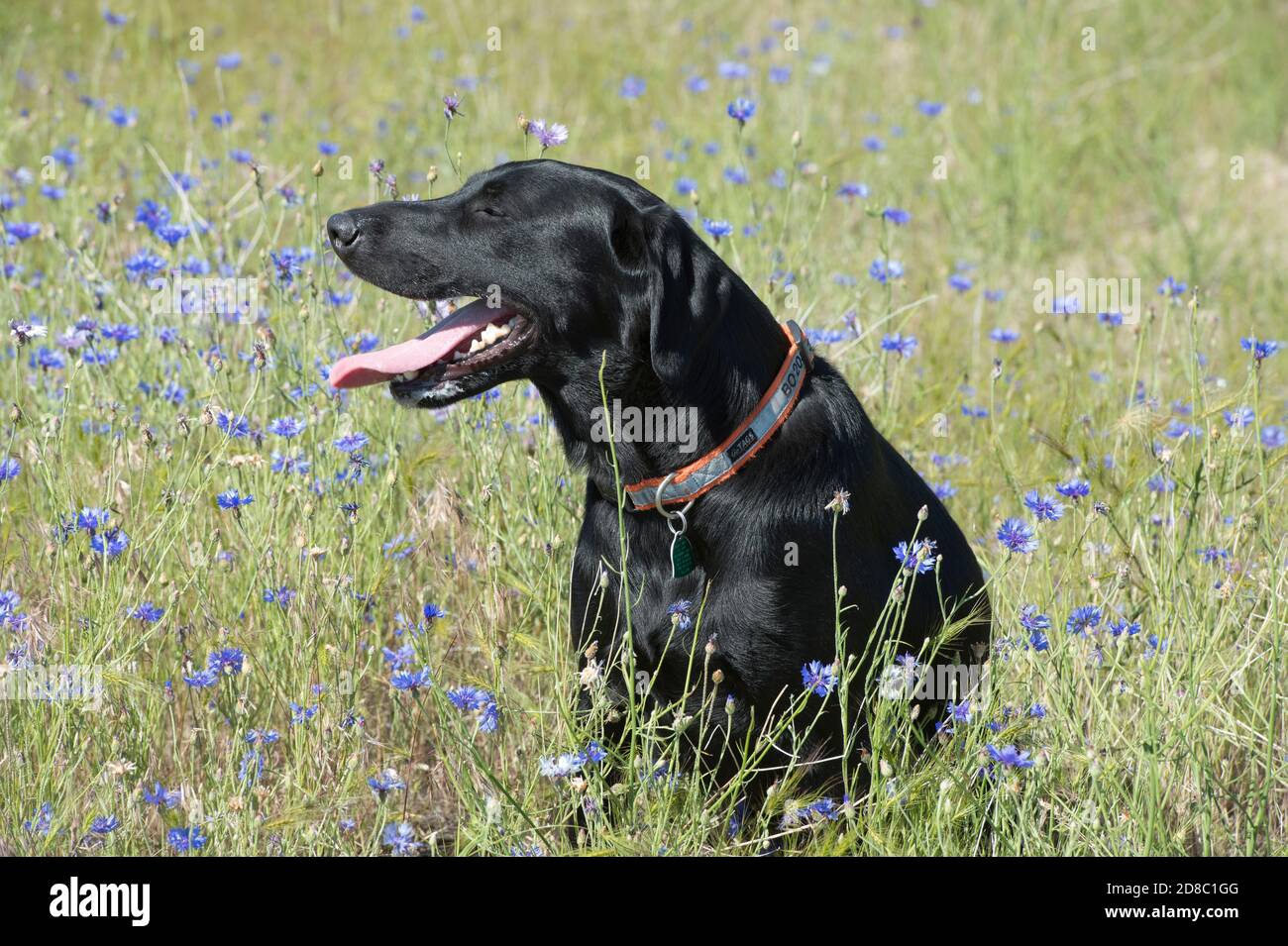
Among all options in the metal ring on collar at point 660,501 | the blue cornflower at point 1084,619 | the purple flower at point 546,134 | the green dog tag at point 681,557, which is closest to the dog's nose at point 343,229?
the purple flower at point 546,134

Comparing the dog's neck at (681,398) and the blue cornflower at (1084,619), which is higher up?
the dog's neck at (681,398)

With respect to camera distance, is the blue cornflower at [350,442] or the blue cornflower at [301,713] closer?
the blue cornflower at [301,713]

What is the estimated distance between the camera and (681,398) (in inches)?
116

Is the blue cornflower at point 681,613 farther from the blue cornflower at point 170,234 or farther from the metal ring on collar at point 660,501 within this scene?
the blue cornflower at point 170,234

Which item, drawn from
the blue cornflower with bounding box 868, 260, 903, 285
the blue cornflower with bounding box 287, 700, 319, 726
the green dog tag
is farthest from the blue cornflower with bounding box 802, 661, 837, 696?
the blue cornflower with bounding box 868, 260, 903, 285

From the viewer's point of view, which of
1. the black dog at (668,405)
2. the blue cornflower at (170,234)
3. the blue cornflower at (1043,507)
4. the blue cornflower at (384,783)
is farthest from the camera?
the blue cornflower at (170,234)

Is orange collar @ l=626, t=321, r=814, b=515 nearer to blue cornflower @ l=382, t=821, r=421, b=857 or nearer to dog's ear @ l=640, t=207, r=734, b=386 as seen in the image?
dog's ear @ l=640, t=207, r=734, b=386

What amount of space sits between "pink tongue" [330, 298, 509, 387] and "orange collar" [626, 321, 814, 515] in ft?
1.65

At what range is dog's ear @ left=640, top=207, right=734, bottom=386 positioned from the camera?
2857mm

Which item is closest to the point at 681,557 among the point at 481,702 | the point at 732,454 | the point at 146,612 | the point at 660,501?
the point at 660,501

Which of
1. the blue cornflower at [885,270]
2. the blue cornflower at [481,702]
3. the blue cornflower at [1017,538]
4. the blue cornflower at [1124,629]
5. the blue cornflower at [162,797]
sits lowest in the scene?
the blue cornflower at [162,797]

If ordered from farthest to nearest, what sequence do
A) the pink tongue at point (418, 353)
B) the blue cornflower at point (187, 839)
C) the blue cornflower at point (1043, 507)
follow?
the pink tongue at point (418, 353), the blue cornflower at point (1043, 507), the blue cornflower at point (187, 839)

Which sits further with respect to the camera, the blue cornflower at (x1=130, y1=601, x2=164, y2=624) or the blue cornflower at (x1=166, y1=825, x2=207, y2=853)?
the blue cornflower at (x1=130, y1=601, x2=164, y2=624)

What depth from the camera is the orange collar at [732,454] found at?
2879mm
